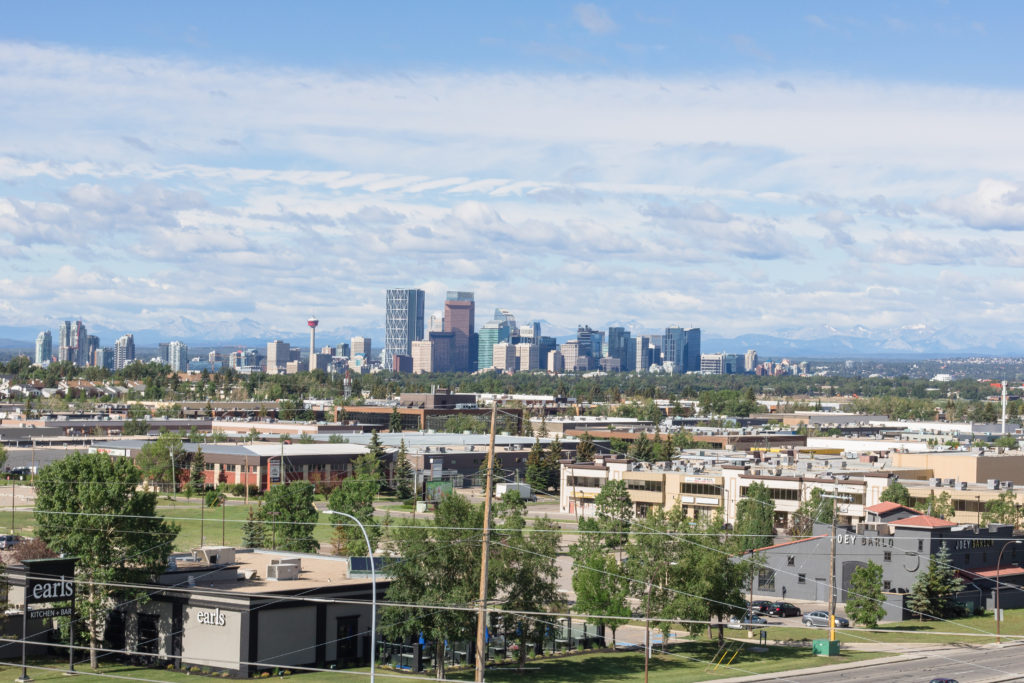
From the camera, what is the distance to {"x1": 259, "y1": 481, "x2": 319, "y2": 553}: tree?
72.6 metres

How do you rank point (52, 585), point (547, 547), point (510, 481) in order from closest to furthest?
point (52, 585) < point (547, 547) < point (510, 481)

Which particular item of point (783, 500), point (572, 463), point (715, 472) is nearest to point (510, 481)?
point (572, 463)

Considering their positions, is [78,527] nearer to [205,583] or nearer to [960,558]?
[205,583]

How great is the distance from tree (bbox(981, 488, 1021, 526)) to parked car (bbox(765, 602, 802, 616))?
25684 mm

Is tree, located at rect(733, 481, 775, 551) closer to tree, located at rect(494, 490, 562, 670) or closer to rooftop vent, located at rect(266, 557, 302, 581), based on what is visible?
tree, located at rect(494, 490, 562, 670)

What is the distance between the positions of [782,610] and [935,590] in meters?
8.08

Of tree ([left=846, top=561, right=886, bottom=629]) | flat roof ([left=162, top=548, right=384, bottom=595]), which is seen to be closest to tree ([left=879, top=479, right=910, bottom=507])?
tree ([left=846, top=561, right=886, bottom=629])

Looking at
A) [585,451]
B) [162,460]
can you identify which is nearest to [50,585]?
[162,460]

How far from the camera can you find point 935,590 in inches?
2532

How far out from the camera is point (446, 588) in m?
46.3

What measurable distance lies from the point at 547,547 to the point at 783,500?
46.6m

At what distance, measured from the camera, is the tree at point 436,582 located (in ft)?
149

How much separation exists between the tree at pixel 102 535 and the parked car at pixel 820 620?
3117 centimetres

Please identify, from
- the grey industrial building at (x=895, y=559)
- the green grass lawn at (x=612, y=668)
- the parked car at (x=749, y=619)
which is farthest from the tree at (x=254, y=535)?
the grey industrial building at (x=895, y=559)
